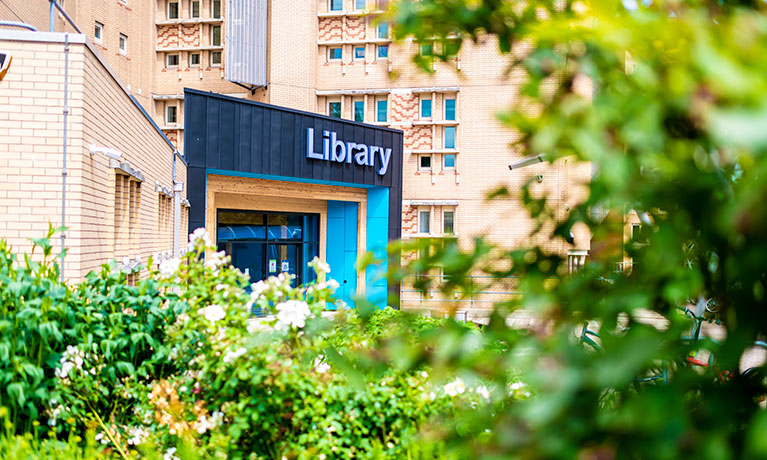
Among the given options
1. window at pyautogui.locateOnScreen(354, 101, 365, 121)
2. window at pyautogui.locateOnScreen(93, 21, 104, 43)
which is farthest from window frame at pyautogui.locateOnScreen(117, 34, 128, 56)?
window at pyautogui.locateOnScreen(354, 101, 365, 121)

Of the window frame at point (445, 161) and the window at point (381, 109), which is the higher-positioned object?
the window at point (381, 109)

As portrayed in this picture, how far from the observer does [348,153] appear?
64.8 feet

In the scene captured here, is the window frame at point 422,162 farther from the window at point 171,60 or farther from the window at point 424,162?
the window at point 171,60

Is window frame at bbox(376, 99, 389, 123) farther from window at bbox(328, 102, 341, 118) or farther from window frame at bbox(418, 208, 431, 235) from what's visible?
window frame at bbox(418, 208, 431, 235)

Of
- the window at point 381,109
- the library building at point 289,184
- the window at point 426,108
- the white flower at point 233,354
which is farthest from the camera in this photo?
the window at point 381,109

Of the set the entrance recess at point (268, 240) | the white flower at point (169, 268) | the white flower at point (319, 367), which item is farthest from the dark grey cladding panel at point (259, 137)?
the white flower at point (319, 367)

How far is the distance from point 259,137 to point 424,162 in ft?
29.0

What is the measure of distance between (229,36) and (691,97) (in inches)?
950

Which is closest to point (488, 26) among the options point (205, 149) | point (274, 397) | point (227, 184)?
point (274, 397)

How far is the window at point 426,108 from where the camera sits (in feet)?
79.9

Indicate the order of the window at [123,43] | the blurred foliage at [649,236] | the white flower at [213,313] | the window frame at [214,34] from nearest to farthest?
1. the blurred foliage at [649,236]
2. the white flower at [213,313]
3. the window at [123,43]
4. the window frame at [214,34]

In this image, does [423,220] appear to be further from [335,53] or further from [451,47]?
[451,47]

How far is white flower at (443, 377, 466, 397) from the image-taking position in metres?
3.07

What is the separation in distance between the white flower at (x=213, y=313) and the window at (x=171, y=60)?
24.9m
